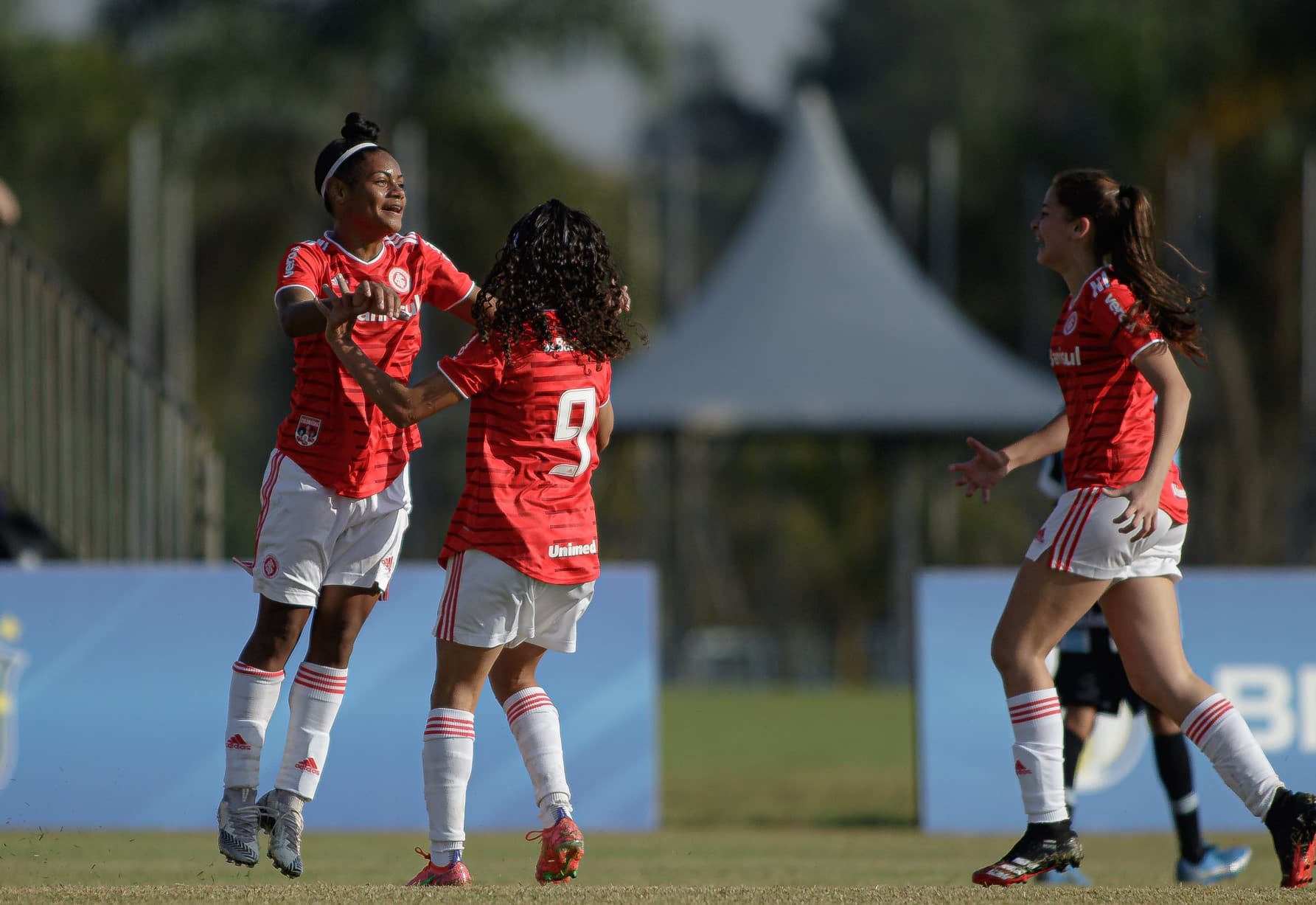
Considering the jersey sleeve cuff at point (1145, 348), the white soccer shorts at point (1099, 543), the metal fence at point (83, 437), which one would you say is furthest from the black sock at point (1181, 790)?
the metal fence at point (83, 437)

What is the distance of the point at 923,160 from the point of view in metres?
55.6

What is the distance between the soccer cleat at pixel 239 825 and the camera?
18.4 ft

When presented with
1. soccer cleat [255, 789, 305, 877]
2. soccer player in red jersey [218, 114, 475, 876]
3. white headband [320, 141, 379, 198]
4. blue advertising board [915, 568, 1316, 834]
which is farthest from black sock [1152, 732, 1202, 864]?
white headband [320, 141, 379, 198]

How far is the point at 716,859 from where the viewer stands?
24.9ft

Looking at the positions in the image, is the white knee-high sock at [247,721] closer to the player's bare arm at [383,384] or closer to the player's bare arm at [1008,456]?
the player's bare arm at [383,384]

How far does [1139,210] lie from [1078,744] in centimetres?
279

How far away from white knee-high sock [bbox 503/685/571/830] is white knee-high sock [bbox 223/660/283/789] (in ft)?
2.61

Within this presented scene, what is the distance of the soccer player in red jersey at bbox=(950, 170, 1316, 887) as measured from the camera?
5.52m

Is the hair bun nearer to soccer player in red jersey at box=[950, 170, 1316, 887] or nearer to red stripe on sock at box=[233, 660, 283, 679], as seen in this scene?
red stripe on sock at box=[233, 660, 283, 679]

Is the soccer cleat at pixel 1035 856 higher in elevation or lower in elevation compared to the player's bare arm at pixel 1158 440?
lower

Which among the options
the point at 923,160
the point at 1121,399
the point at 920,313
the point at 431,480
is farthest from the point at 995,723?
the point at 923,160

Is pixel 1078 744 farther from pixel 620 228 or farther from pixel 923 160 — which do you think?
pixel 923 160

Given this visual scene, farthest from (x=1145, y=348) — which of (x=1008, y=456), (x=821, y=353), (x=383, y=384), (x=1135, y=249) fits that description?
(x=821, y=353)

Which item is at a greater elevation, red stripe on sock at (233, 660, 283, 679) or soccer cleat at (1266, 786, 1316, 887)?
red stripe on sock at (233, 660, 283, 679)
